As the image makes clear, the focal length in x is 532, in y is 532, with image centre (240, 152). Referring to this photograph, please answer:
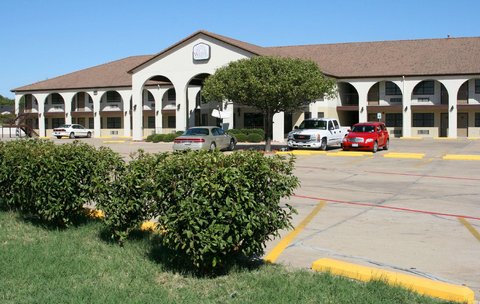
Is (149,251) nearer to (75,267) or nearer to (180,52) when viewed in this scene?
(75,267)

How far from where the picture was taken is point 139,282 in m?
5.94

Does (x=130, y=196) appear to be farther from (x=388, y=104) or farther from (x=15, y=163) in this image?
(x=388, y=104)

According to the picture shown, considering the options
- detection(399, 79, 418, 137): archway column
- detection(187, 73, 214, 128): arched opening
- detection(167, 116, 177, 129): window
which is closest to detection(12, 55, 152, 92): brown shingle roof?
detection(167, 116, 177, 129): window

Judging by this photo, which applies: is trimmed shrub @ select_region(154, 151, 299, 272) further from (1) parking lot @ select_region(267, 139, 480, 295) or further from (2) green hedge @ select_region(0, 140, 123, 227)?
(2) green hedge @ select_region(0, 140, 123, 227)

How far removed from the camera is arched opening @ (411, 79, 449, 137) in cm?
4575

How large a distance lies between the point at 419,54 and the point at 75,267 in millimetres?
46520

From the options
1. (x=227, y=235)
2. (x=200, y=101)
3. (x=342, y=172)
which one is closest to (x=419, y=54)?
(x=200, y=101)

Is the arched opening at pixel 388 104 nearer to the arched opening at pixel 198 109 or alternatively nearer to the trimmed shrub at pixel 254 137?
the trimmed shrub at pixel 254 137

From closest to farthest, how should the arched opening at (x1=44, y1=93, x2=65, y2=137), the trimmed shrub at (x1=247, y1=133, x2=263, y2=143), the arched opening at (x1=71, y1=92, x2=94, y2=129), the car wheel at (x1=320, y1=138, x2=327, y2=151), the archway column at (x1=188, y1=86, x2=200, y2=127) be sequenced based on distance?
the car wheel at (x1=320, y1=138, x2=327, y2=151)
the trimmed shrub at (x1=247, y1=133, x2=263, y2=143)
the archway column at (x1=188, y1=86, x2=200, y2=127)
the arched opening at (x1=71, y1=92, x2=94, y2=129)
the arched opening at (x1=44, y1=93, x2=65, y2=137)

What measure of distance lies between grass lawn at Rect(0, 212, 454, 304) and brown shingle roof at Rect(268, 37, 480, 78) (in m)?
38.3

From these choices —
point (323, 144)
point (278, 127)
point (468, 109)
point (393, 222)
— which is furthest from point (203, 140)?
point (468, 109)

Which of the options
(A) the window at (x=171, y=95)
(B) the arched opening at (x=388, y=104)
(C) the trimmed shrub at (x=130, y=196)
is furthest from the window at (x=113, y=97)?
(C) the trimmed shrub at (x=130, y=196)

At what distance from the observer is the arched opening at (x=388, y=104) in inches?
1848

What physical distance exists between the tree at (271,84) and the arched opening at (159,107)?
21765mm
